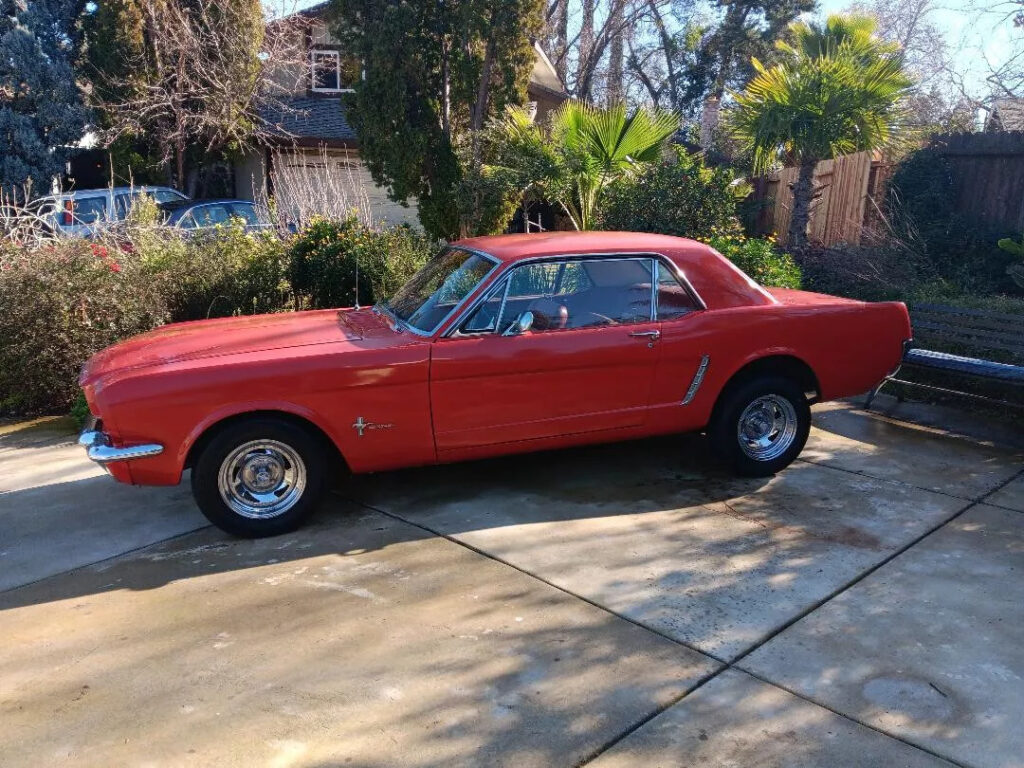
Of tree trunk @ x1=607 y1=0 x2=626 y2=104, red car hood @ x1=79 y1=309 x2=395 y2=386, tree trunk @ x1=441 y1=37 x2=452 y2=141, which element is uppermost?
tree trunk @ x1=607 y1=0 x2=626 y2=104

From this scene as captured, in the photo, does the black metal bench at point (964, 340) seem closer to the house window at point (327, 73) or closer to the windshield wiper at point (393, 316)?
the windshield wiper at point (393, 316)

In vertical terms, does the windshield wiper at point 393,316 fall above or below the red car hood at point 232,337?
above

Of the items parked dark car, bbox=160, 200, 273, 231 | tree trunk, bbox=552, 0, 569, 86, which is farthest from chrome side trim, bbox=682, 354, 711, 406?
tree trunk, bbox=552, 0, 569, 86

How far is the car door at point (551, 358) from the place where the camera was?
16.1 ft

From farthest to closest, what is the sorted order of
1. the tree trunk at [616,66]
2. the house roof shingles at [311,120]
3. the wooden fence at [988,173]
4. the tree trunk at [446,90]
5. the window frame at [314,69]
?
the tree trunk at [616,66], the window frame at [314,69], the house roof shingles at [311,120], the tree trunk at [446,90], the wooden fence at [988,173]

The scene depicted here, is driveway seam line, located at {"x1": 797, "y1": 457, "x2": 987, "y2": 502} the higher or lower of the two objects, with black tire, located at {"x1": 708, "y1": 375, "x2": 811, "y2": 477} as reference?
lower

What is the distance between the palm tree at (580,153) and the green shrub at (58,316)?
167 inches

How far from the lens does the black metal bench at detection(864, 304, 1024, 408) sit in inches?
265

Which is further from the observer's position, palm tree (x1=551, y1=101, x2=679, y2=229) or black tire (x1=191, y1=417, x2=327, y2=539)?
palm tree (x1=551, y1=101, x2=679, y2=229)

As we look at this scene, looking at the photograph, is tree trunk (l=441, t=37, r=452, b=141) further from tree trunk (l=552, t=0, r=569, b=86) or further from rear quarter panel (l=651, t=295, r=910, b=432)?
tree trunk (l=552, t=0, r=569, b=86)

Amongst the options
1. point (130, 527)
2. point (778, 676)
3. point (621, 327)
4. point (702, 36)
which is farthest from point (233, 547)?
point (702, 36)

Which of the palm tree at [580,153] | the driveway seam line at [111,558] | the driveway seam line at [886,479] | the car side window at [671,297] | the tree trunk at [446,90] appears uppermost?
the tree trunk at [446,90]

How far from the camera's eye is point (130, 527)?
5027 mm

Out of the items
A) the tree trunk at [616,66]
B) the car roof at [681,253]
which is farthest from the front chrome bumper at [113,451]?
the tree trunk at [616,66]
